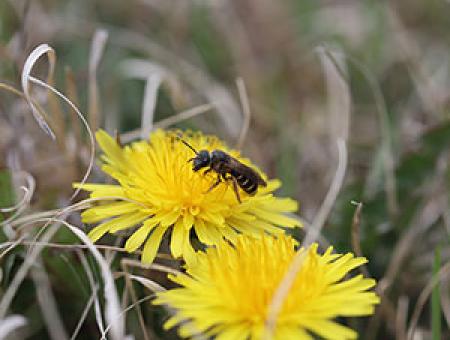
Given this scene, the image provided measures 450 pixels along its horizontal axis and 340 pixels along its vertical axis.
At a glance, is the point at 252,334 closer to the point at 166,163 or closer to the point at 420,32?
the point at 166,163

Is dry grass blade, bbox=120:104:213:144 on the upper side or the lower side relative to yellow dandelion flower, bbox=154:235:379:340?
upper

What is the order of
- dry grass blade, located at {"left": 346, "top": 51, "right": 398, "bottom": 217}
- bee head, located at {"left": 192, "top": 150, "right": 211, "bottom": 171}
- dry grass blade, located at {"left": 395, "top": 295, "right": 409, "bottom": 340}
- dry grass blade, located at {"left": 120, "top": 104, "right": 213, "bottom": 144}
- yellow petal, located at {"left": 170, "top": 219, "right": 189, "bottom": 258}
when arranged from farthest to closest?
dry grass blade, located at {"left": 346, "top": 51, "right": 398, "bottom": 217} < dry grass blade, located at {"left": 120, "top": 104, "right": 213, "bottom": 144} < dry grass blade, located at {"left": 395, "top": 295, "right": 409, "bottom": 340} < bee head, located at {"left": 192, "top": 150, "right": 211, "bottom": 171} < yellow petal, located at {"left": 170, "top": 219, "right": 189, "bottom": 258}

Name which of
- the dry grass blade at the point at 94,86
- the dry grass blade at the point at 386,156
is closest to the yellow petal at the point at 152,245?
the dry grass blade at the point at 94,86

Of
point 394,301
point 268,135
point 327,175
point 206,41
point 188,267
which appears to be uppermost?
point 206,41

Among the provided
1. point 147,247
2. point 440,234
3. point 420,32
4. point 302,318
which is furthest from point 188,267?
point 420,32

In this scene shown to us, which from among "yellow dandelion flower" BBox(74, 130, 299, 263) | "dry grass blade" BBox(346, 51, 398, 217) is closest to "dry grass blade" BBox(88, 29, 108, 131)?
"yellow dandelion flower" BBox(74, 130, 299, 263)

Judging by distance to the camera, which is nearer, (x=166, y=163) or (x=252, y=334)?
(x=252, y=334)

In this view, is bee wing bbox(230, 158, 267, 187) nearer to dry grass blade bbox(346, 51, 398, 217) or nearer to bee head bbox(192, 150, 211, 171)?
bee head bbox(192, 150, 211, 171)
